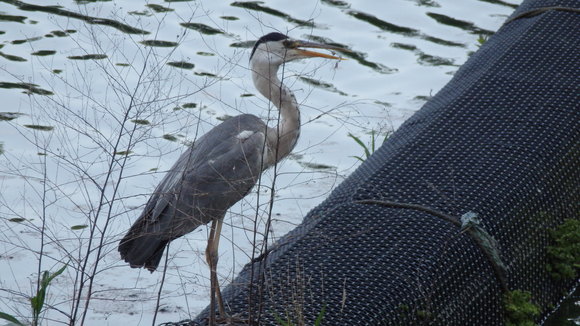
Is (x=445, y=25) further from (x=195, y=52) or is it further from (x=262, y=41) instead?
(x=262, y=41)

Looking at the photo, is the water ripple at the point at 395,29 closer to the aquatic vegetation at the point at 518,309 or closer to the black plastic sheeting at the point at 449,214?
the black plastic sheeting at the point at 449,214

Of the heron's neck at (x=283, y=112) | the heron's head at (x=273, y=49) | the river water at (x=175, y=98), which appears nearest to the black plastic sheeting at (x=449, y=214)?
the heron's neck at (x=283, y=112)

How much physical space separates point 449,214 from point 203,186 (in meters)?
1.41

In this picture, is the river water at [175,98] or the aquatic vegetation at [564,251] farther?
the river water at [175,98]

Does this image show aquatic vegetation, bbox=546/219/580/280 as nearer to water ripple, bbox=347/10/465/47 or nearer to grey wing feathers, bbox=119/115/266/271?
grey wing feathers, bbox=119/115/266/271

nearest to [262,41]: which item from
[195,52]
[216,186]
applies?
[216,186]

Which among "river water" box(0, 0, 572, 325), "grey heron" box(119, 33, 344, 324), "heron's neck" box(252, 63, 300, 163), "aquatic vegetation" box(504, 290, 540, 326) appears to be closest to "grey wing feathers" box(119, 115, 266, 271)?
"grey heron" box(119, 33, 344, 324)

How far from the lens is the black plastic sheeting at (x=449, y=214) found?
369 cm

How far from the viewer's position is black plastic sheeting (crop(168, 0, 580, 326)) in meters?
3.69

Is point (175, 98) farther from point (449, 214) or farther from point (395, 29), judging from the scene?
point (449, 214)

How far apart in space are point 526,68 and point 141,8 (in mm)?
4638

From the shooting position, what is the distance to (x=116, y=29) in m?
8.52

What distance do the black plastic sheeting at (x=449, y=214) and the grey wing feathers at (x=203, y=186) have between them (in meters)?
0.53

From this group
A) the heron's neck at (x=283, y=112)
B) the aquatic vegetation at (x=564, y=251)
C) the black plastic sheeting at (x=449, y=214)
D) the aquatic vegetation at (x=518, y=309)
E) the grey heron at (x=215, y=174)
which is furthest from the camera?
the heron's neck at (x=283, y=112)
